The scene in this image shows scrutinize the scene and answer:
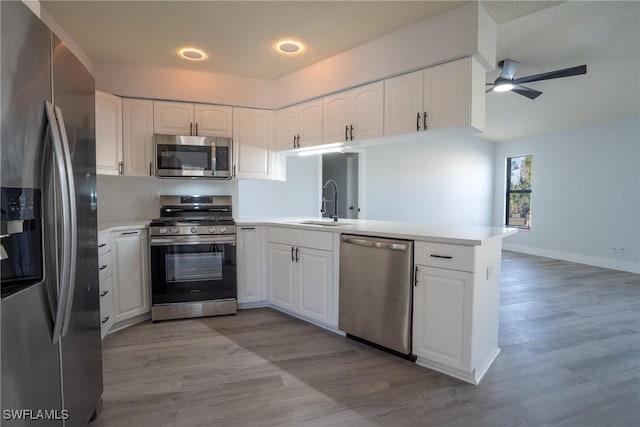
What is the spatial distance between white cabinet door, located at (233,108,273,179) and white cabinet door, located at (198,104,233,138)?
6 cm

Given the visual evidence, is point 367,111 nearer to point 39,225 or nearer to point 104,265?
point 39,225

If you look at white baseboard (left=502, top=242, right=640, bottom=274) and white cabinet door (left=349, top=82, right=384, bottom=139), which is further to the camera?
white baseboard (left=502, top=242, right=640, bottom=274)

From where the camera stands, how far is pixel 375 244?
2412 millimetres

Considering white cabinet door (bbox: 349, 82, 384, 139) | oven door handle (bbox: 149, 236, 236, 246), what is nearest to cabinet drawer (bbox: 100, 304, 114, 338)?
oven door handle (bbox: 149, 236, 236, 246)

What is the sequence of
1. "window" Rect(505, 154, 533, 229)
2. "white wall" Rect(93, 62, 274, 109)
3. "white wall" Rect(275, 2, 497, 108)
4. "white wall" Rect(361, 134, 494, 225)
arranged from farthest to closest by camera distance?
1. "window" Rect(505, 154, 533, 229)
2. "white wall" Rect(361, 134, 494, 225)
3. "white wall" Rect(93, 62, 274, 109)
4. "white wall" Rect(275, 2, 497, 108)

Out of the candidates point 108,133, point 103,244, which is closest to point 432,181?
point 108,133

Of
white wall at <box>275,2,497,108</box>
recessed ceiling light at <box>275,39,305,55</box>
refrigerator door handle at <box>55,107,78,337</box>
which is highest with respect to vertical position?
recessed ceiling light at <box>275,39,305,55</box>

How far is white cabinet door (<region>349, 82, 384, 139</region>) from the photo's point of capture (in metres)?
2.78

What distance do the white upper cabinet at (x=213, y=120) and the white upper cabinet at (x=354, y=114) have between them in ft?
3.69

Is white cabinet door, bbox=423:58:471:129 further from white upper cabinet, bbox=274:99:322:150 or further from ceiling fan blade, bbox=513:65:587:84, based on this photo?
ceiling fan blade, bbox=513:65:587:84

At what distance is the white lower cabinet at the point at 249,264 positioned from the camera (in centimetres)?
333

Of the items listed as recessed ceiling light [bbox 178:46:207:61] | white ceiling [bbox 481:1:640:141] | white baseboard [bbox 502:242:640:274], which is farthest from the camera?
white baseboard [bbox 502:242:640:274]

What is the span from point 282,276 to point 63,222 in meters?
2.21

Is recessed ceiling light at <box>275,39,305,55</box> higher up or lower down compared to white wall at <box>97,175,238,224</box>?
higher up
